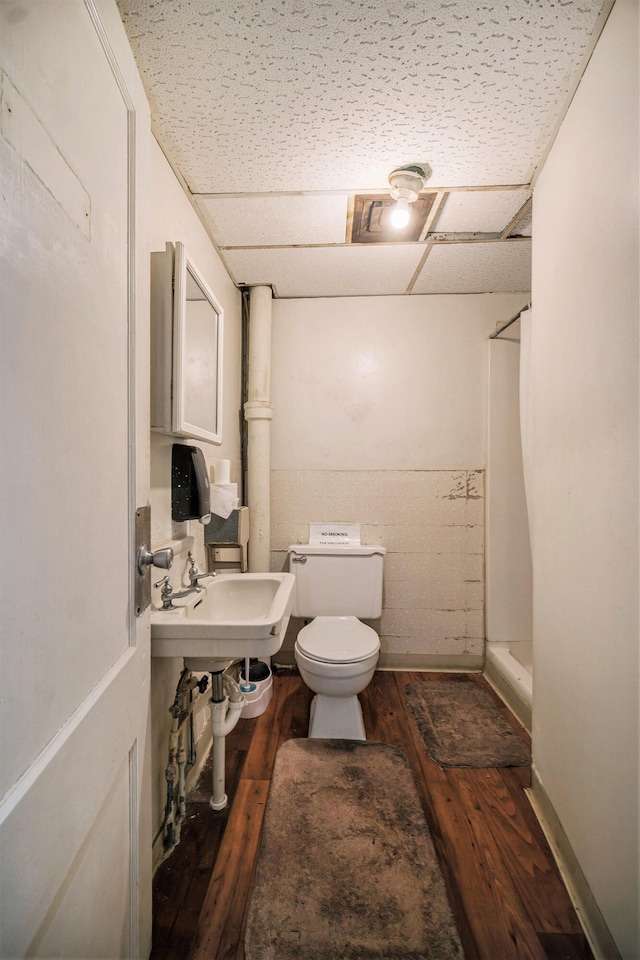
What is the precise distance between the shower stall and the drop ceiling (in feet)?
2.36

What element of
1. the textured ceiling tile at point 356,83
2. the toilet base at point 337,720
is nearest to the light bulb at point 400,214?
the textured ceiling tile at point 356,83

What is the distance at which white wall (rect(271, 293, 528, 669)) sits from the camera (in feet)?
7.77

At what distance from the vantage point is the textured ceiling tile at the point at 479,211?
60.4 inches

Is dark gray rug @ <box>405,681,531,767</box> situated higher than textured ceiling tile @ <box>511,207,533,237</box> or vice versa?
textured ceiling tile @ <box>511,207,533,237</box>

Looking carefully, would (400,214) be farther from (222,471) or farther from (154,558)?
(154,558)

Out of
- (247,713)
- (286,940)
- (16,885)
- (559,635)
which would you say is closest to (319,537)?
(247,713)

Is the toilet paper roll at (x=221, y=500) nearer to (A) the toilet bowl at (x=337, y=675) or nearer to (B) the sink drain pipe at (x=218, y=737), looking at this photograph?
(B) the sink drain pipe at (x=218, y=737)

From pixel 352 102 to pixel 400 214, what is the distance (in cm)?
48

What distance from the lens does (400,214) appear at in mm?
1564

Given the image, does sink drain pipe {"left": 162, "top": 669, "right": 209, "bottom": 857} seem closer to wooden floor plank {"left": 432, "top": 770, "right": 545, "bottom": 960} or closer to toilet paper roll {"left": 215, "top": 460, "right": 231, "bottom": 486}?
toilet paper roll {"left": 215, "top": 460, "right": 231, "bottom": 486}

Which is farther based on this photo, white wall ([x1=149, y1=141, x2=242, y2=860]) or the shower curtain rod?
the shower curtain rod

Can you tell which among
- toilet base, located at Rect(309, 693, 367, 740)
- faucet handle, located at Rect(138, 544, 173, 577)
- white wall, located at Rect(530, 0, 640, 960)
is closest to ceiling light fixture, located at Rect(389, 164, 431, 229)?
white wall, located at Rect(530, 0, 640, 960)

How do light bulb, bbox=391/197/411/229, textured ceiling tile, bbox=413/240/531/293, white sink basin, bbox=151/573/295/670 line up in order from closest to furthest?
white sink basin, bbox=151/573/295/670, light bulb, bbox=391/197/411/229, textured ceiling tile, bbox=413/240/531/293

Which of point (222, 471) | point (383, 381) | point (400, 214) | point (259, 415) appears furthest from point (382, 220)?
point (222, 471)
